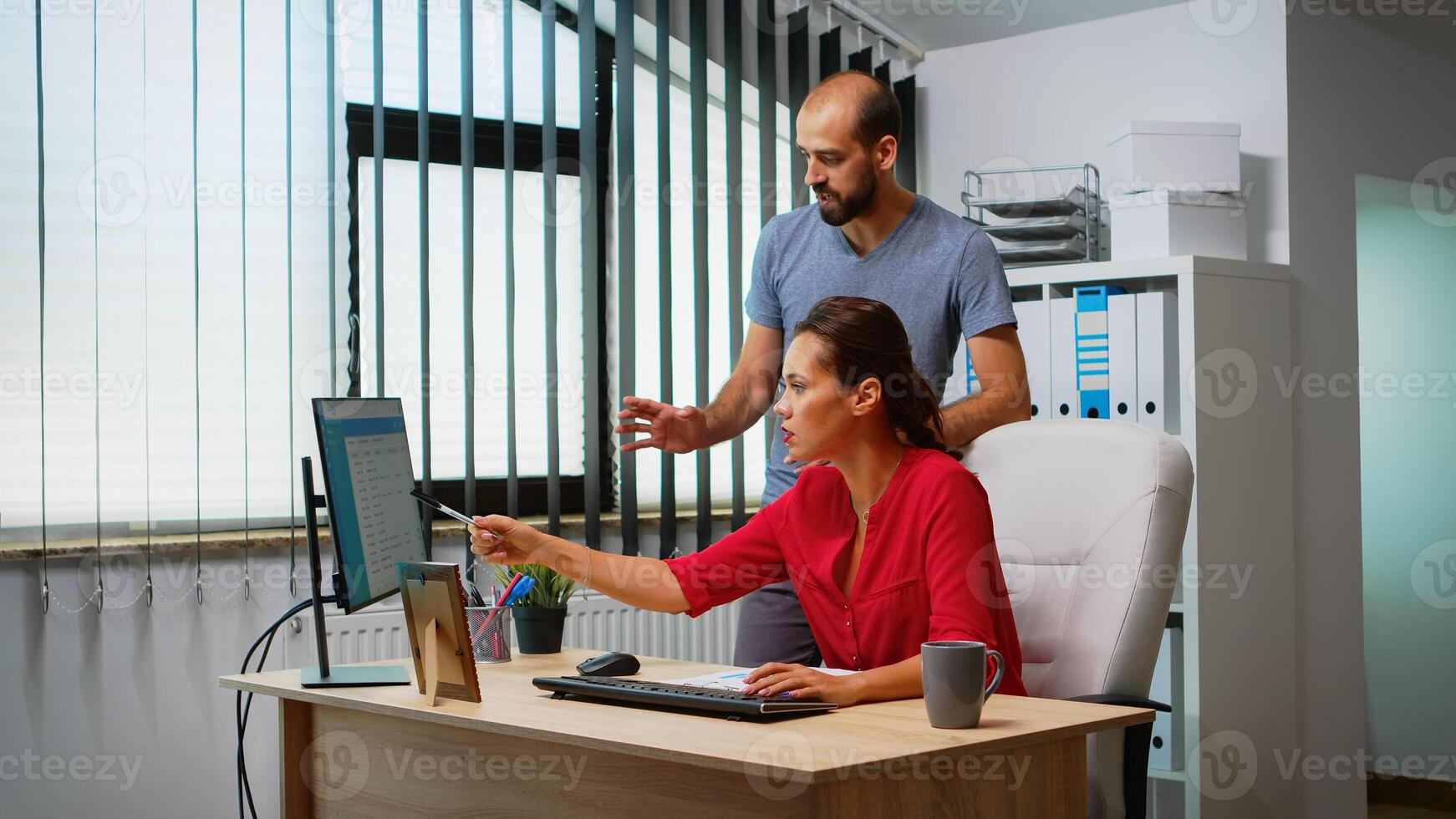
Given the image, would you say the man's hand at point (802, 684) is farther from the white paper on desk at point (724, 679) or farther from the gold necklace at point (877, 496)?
the gold necklace at point (877, 496)

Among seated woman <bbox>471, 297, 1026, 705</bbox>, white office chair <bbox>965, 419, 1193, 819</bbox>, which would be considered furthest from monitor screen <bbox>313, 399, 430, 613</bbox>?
white office chair <bbox>965, 419, 1193, 819</bbox>

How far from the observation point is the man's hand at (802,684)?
1377 mm

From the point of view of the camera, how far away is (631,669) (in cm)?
166

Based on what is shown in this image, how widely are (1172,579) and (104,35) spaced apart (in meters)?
2.35

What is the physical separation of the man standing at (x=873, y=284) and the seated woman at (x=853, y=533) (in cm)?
23

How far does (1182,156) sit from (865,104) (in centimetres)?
145

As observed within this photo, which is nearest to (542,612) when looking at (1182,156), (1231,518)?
(1231,518)

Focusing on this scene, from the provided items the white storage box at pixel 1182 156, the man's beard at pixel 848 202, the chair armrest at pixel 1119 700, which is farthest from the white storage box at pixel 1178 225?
the chair armrest at pixel 1119 700

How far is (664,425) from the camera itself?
203 centimetres

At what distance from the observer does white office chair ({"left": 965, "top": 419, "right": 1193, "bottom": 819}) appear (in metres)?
1.69

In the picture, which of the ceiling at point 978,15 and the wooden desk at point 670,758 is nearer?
the wooden desk at point 670,758

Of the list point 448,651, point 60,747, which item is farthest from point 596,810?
point 60,747

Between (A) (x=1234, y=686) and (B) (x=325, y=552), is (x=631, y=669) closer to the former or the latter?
(B) (x=325, y=552)

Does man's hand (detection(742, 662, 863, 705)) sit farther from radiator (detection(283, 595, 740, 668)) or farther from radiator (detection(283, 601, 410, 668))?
radiator (detection(283, 601, 410, 668))
